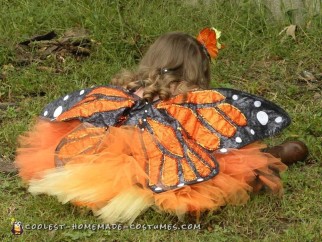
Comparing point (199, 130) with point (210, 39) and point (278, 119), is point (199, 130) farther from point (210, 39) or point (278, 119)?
point (210, 39)

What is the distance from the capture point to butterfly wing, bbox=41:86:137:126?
411 centimetres

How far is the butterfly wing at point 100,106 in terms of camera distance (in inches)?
162

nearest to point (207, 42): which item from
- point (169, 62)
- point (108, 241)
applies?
point (169, 62)

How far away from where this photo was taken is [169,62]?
4375mm

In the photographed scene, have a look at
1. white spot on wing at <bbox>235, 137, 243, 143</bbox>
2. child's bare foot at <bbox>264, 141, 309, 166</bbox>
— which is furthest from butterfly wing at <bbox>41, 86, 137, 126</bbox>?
child's bare foot at <bbox>264, 141, 309, 166</bbox>

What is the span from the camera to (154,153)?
384 cm

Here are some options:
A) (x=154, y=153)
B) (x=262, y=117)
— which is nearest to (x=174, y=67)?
(x=262, y=117)

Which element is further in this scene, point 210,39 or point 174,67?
point 210,39

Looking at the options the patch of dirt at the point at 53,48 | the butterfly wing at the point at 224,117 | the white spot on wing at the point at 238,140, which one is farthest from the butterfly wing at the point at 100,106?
the patch of dirt at the point at 53,48

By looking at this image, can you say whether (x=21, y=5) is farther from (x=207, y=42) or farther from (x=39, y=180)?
(x=39, y=180)

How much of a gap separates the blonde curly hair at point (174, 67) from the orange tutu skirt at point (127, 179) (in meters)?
0.42

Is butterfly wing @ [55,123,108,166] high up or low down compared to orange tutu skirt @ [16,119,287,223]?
up

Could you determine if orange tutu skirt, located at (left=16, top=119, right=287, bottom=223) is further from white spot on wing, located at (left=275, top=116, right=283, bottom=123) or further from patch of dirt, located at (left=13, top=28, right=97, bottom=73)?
patch of dirt, located at (left=13, top=28, right=97, bottom=73)

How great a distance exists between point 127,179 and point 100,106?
1.89 feet
